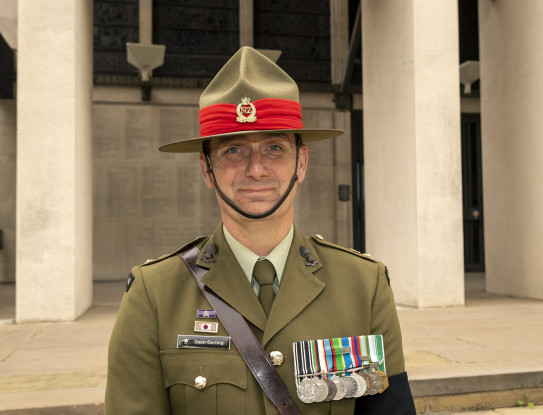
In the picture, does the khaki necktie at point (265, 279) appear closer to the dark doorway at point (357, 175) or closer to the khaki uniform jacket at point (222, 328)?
the khaki uniform jacket at point (222, 328)

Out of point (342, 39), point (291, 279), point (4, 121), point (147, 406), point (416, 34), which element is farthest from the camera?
point (342, 39)

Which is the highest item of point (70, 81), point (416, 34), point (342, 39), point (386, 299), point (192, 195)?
point (342, 39)

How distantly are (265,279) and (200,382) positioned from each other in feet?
1.08

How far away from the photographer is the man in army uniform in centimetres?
145

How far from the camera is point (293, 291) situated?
5.01ft

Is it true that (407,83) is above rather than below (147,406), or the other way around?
above

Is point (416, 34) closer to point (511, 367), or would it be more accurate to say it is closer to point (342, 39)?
point (511, 367)

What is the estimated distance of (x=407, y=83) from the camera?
332 inches

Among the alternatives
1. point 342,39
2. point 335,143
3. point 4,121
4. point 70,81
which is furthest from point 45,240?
point 342,39

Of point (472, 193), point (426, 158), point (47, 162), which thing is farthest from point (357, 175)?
point (47, 162)

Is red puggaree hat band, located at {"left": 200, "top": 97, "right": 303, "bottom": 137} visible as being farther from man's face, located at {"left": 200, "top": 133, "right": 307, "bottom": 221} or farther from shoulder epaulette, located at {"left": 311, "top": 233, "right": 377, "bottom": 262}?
shoulder epaulette, located at {"left": 311, "top": 233, "right": 377, "bottom": 262}

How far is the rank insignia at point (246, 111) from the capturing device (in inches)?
59.5

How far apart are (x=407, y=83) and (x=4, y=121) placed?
31.5 ft

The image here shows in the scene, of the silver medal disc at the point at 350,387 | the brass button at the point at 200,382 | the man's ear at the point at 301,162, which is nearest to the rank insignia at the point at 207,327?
the brass button at the point at 200,382
